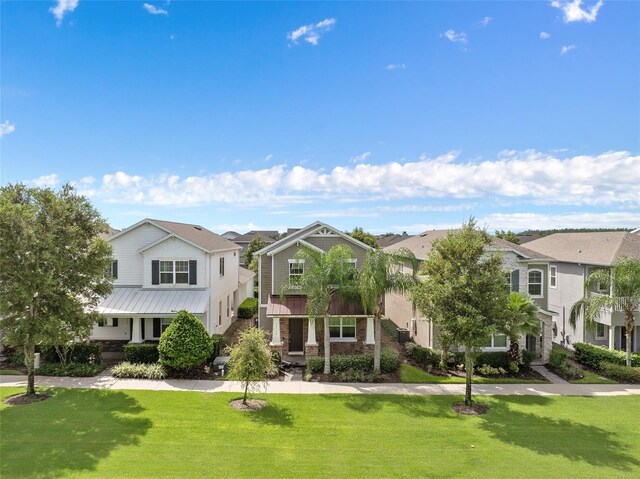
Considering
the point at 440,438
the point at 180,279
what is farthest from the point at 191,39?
the point at 440,438

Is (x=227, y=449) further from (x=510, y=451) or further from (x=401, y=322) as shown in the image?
(x=401, y=322)

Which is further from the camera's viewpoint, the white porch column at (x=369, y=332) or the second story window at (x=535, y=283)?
the second story window at (x=535, y=283)

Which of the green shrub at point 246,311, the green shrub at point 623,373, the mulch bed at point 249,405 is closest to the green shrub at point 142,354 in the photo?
the mulch bed at point 249,405

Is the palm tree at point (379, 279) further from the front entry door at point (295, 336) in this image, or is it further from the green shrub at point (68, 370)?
the green shrub at point (68, 370)

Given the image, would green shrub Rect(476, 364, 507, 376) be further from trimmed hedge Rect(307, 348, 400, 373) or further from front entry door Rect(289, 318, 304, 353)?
front entry door Rect(289, 318, 304, 353)

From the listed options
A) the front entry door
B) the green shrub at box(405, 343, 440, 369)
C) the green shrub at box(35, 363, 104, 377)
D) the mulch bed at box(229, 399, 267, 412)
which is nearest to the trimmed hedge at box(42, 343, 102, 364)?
the green shrub at box(35, 363, 104, 377)

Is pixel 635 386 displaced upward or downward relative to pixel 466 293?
downward
